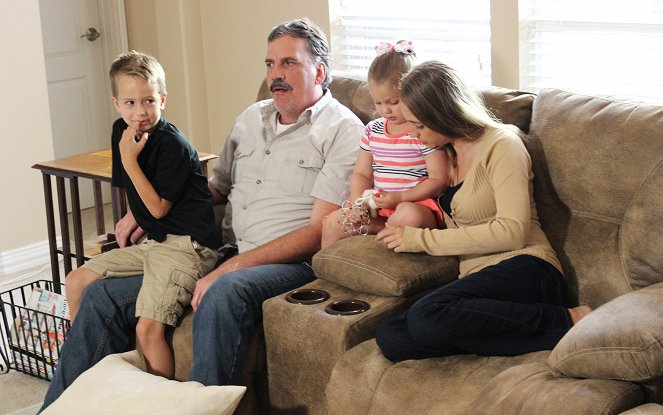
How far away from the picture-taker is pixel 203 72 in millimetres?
5004

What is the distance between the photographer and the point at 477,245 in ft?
7.89

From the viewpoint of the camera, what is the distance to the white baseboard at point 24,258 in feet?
14.9

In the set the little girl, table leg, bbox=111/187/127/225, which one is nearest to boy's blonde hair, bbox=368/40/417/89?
the little girl

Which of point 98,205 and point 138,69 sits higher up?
point 138,69

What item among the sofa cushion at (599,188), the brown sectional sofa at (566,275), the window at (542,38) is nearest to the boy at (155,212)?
the brown sectional sofa at (566,275)

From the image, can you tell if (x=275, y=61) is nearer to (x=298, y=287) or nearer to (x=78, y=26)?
(x=298, y=287)

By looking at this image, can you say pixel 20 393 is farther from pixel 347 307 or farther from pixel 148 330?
pixel 347 307

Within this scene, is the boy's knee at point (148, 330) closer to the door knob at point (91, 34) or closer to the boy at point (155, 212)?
the boy at point (155, 212)

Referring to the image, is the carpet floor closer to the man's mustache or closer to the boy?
the boy

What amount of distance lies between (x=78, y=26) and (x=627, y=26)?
126 inches

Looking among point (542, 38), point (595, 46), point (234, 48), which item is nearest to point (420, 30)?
point (542, 38)

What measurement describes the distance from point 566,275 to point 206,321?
97cm

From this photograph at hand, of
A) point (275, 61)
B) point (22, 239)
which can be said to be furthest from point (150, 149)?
point (22, 239)

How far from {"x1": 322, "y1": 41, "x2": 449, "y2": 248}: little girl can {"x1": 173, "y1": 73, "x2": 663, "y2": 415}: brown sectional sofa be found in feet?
0.41
